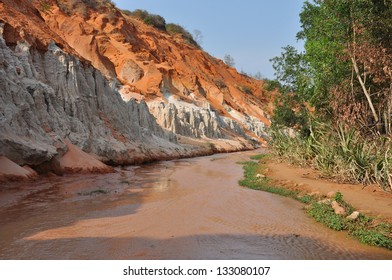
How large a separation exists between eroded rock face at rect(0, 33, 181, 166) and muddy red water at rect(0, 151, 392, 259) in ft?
8.71

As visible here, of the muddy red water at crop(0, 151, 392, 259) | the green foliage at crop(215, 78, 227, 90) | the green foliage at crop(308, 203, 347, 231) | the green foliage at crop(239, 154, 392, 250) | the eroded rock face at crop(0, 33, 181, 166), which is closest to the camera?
the muddy red water at crop(0, 151, 392, 259)

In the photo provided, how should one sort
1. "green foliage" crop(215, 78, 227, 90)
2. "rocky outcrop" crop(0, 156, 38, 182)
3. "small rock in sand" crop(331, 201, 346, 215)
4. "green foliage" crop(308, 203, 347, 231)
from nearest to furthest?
"green foliage" crop(308, 203, 347, 231)
"small rock in sand" crop(331, 201, 346, 215)
"rocky outcrop" crop(0, 156, 38, 182)
"green foliage" crop(215, 78, 227, 90)

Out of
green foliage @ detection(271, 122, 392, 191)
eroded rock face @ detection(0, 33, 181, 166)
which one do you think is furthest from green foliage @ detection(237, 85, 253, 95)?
green foliage @ detection(271, 122, 392, 191)

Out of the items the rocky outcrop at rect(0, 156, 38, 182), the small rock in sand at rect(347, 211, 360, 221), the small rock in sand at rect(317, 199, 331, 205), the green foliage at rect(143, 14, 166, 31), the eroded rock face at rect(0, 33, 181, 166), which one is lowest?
the small rock in sand at rect(347, 211, 360, 221)

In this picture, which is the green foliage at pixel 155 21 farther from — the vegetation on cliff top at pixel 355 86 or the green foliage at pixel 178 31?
the vegetation on cliff top at pixel 355 86

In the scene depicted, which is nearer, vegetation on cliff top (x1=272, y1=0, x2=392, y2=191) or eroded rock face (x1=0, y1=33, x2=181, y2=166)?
vegetation on cliff top (x1=272, y1=0, x2=392, y2=191)

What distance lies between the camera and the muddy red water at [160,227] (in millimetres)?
4957

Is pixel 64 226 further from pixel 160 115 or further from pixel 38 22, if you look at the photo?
pixel 160 115

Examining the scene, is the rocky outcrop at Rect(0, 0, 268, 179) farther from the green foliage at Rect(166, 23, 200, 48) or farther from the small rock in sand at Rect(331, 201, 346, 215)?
the green foliage at Rect(166, 23, 200, 48)

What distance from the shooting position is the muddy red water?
4957mm

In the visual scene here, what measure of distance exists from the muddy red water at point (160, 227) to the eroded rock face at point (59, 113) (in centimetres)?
266

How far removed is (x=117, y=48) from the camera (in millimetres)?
48438

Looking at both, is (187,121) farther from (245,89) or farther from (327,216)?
(245,89)

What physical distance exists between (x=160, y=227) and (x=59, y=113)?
38.3 ft
